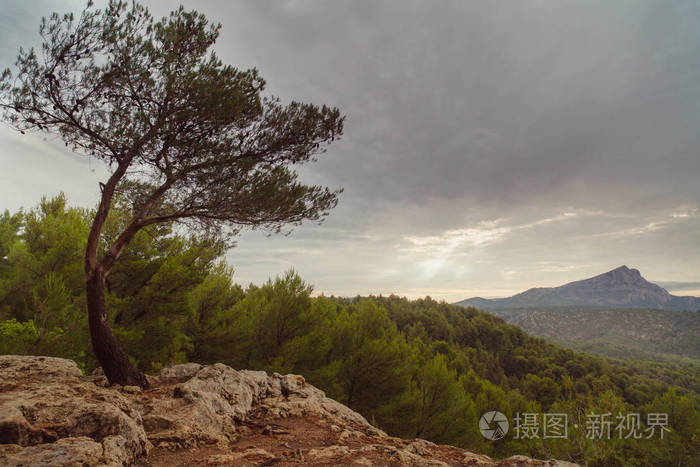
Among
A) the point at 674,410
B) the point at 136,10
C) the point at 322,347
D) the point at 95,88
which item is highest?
the point at 136,10

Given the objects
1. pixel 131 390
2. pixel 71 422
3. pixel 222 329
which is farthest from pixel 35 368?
pixel 222 329

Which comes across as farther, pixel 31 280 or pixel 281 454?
pixel 31 280

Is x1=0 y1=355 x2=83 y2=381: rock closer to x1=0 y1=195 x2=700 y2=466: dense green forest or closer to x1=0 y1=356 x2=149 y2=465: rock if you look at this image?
x1=0 y1=356 x2=149 y2=465: rock

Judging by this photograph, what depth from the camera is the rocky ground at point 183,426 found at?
3219mm

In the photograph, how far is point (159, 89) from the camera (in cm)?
613

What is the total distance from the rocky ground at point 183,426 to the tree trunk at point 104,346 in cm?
30

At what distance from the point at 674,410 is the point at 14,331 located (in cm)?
4863

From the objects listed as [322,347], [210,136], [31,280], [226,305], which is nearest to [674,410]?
[322,347]

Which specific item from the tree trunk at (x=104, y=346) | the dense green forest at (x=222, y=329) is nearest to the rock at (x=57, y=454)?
the tree trunk at (x=104, y=346)

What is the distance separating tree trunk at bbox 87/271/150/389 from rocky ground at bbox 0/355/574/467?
0.97ft

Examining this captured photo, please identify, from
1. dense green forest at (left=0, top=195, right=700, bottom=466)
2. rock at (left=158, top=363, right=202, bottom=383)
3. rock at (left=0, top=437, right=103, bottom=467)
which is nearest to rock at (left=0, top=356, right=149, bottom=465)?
rock at (left=0, top=437, right=103, bottom=467)

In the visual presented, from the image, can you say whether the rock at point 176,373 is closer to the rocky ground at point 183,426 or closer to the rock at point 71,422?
the rocky ground at point 183,426

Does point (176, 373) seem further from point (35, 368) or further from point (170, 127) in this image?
point (170, 127)

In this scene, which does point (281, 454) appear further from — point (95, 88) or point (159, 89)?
point (95, 88)
